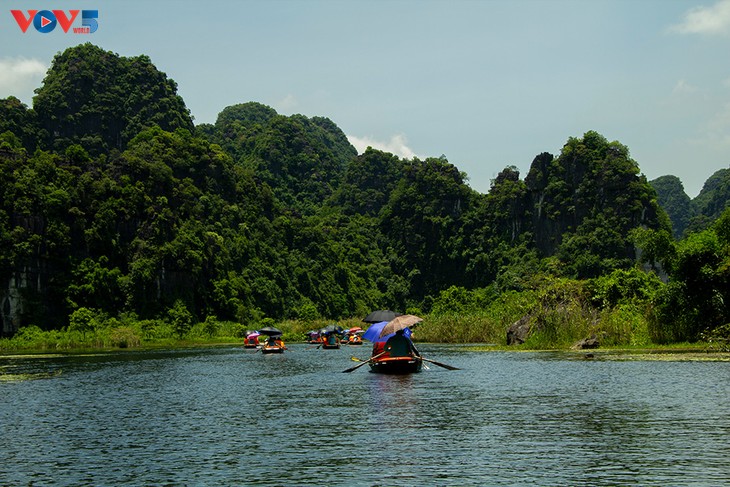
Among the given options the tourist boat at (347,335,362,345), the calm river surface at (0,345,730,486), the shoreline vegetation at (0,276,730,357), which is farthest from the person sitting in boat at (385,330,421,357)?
the tourist boat at (347,335,362,345)

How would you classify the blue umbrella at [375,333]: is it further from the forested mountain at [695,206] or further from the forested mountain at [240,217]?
the forested mountain at [695,206]

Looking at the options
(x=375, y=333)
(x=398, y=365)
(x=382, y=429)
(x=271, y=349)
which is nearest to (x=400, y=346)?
(x=398, y=365)

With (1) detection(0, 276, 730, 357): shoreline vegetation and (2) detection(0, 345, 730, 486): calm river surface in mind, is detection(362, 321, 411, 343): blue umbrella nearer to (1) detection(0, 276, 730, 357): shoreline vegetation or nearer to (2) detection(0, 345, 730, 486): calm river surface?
(2) detection(0, 345, 730, 486): calm river surface

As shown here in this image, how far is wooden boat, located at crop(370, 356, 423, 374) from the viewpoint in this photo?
1423 inches

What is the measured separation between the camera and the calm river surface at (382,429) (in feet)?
48.6

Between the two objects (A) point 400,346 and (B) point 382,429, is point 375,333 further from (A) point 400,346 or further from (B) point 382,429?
(B) point 382,429

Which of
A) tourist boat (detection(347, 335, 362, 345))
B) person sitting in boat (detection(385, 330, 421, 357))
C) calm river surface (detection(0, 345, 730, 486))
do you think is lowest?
calm river surface (detection(0, 345, 730, 486))

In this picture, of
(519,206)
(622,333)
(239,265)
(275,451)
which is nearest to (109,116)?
(239,265)

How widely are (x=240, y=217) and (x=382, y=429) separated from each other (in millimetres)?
116726

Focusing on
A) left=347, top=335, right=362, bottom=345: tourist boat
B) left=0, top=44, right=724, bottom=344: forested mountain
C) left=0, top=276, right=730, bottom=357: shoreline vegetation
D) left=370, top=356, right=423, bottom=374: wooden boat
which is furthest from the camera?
left=0, top=44, right=724, bottom=344: forested mountain

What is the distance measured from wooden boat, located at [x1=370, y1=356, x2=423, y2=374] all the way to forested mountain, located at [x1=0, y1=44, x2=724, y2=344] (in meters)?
34.9

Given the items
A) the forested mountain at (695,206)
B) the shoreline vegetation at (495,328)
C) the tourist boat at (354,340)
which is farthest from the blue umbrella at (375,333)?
the forested mountain at (695,206)

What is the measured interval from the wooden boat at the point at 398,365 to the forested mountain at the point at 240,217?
34.9m

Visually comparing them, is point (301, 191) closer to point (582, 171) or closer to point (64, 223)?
point (582, 171)
